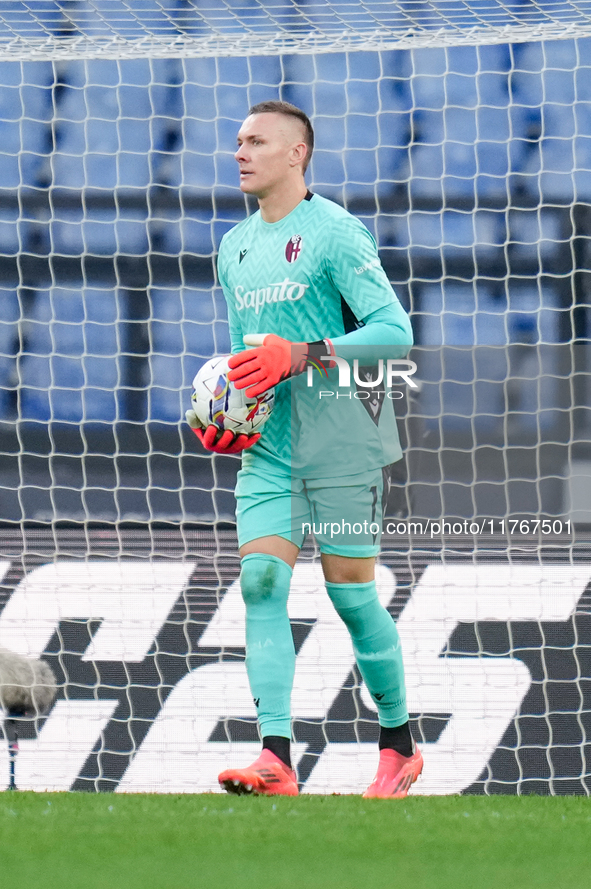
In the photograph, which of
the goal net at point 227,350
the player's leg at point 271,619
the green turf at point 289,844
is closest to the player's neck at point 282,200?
the player's leg at point 271,619

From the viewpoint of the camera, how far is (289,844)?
6.07 feet

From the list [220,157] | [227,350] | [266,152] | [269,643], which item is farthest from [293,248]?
[220,157]

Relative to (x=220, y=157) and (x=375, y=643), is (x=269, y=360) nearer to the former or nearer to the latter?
(x=375, y=643)

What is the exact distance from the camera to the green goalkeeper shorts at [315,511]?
2547 mm

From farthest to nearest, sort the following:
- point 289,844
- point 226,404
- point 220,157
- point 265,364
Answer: point 220,157
point 226,404
point 265,364
point 289,844

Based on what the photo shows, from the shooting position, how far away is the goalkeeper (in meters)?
2.50

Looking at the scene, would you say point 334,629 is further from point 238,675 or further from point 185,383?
point 185,383

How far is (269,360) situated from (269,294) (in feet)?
0.93

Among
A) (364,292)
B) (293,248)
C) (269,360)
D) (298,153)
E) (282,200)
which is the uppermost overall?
(298,153)

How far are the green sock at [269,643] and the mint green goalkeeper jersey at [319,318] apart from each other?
9.5 inches

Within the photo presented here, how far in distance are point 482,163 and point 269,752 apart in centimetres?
549

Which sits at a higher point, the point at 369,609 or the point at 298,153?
the point at 298,153

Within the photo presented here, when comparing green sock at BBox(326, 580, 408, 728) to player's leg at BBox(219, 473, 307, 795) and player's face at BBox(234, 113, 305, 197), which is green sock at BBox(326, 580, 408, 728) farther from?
player's face at BBox(234, 113, 305, 197)
